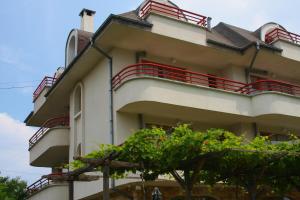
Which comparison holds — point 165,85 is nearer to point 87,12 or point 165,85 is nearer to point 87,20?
point 87,20

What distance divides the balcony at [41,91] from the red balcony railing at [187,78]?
8161mm

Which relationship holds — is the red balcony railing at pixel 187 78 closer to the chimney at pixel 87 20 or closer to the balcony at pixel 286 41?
the balcony at pixel 286 41

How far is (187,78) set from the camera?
2152 centimetres

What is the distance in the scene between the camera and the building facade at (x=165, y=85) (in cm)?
1853

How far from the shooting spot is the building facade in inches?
730

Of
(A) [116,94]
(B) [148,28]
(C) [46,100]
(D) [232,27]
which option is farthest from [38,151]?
(D) [232,27]

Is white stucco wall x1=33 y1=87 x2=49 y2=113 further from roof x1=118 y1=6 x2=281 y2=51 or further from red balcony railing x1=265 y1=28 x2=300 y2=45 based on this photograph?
red balcony railing x1=265 y1=28 x2=300 y2=45

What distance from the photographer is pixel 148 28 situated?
19.1m

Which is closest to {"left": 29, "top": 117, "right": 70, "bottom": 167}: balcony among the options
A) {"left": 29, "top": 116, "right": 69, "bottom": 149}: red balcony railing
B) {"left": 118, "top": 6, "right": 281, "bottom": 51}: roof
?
{"left": 29, "top": 116, "right": 69, "bottom": 149}: red balcony railing

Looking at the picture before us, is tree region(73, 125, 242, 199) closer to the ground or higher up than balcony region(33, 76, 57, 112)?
closer to the ground

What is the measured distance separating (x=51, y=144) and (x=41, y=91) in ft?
13.9

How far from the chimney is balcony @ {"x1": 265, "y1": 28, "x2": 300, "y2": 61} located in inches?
383

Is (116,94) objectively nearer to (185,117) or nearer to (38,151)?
(185,117)

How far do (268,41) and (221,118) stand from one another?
589cm
